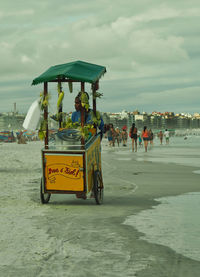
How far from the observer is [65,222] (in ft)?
22.9

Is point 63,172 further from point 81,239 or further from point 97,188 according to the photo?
point 81,239

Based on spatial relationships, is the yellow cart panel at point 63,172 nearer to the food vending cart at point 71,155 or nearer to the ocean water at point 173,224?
the food vending cart at point 71,155

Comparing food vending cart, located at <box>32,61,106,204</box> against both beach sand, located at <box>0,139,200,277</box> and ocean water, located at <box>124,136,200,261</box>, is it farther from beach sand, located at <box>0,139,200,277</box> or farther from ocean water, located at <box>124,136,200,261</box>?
ocean water, located at <box>124,136,200,261</box>

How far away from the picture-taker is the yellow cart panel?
829 centimetres

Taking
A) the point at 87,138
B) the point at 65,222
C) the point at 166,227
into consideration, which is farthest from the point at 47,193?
the point at 166,227

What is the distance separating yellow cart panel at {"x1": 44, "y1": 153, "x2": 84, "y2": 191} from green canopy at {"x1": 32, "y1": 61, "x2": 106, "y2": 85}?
49.0 inches

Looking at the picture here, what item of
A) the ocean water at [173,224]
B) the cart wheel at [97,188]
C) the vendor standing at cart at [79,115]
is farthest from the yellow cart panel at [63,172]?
the ocean water at [173,224]

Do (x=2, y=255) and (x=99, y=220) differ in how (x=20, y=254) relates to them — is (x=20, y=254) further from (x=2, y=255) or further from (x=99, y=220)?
(x=99, y=220)

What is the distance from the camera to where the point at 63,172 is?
8406mm

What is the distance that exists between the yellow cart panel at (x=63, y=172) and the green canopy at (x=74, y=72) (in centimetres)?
124

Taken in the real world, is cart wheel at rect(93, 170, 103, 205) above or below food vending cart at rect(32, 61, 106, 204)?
below

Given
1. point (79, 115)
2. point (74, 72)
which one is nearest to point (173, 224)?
point (79, 115)

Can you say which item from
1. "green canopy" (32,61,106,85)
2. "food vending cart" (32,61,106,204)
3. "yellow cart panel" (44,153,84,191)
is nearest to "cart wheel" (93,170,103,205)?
"food vending cart" (32,61,106,204)

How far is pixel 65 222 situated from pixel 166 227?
4.48 feet
